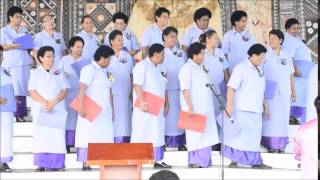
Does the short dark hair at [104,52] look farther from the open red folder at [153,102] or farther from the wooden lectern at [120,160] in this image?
the wooden lectern at [120,160]

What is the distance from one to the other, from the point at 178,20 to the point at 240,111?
2.37m

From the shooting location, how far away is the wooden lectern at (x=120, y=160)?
200 inches

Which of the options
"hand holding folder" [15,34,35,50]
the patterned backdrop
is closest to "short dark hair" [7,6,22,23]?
"hand holding folder" [15,34,35,50]

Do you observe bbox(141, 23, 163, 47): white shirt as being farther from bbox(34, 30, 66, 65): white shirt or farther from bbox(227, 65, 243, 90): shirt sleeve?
bbox(227, 65, 243, 90): shirt sleeve

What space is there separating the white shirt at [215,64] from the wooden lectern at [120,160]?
2744 millimetres

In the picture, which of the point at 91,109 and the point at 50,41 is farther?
the point at 50,41

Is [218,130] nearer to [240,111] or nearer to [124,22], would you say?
[240,111]

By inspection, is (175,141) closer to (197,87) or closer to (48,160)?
(197,87)

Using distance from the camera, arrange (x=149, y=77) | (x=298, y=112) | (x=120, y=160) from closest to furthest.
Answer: (x=120, y=160) → (x=149, y=77) → (x=298, y=112)

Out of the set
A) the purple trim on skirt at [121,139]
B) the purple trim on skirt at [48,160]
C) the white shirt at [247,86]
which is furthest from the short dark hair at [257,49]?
the purple trim on skirt at [48,160]

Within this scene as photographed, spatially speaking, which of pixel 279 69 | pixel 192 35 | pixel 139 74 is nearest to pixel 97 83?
pixel 139 74

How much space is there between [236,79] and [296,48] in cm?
133

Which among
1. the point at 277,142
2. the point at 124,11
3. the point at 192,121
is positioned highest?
the point at 124,11

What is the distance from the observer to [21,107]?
817cm
